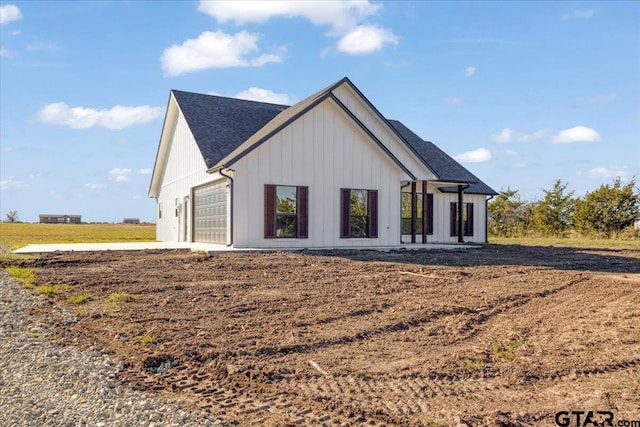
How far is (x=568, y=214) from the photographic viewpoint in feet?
109

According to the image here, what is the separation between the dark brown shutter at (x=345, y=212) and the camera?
17.6 metres

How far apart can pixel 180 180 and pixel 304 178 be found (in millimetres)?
7596

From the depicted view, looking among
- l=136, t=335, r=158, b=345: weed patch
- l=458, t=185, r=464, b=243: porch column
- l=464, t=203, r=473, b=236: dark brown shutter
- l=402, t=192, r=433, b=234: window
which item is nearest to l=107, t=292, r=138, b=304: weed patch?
l=136, t=335, r=158, b=345: weed patch

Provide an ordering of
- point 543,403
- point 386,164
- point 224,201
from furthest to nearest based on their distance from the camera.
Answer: point 386,164 < point 224,201 < point 543,403

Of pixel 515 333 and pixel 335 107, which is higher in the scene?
pixel 335 107

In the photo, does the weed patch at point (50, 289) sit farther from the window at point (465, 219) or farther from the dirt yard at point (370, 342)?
the window at point (465, 219)

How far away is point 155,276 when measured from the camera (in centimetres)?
1022

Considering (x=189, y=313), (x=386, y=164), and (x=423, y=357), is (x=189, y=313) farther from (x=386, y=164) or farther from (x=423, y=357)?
(x=386, y=164)

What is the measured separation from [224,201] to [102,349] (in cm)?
1204

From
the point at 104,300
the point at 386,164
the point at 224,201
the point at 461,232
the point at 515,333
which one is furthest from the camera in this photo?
the point at 461,232

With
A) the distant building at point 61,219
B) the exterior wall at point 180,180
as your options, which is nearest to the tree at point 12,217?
the distant building at point 61,219

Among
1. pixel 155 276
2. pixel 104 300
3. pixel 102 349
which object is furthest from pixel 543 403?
pixel 155 276

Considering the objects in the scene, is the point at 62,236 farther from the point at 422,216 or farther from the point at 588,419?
the point at 588,419

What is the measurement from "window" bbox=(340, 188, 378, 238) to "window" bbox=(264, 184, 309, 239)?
4.91 feet
